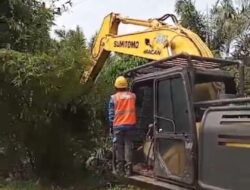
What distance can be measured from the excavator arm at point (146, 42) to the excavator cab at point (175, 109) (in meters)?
0.96

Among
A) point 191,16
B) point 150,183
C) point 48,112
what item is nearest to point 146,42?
point 48,112

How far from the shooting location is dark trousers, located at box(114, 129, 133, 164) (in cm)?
914

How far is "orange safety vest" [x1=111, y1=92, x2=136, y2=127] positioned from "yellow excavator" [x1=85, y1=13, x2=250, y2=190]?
0.88ft

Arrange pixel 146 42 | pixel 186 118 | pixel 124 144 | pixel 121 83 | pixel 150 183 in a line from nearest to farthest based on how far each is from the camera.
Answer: pixel 186 118 → pixel 150 183 → pixel 124 144 → pixel 121 83 → pixel 146 42

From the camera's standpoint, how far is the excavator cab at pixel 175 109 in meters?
7.27

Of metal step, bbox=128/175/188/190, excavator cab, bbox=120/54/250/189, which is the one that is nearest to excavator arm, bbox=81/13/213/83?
excavator cab, bbox=120/54/250/189

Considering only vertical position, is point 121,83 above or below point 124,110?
above

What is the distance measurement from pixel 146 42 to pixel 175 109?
3386 mm

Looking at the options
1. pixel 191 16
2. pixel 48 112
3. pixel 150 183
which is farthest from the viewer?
pixel 191 16

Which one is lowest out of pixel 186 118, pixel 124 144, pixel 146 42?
pixel 124 144

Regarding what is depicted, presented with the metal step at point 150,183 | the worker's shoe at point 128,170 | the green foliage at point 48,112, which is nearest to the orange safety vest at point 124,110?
the worker's shoe at point 128,170

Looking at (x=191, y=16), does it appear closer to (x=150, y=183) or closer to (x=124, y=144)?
(x=124, y=144)

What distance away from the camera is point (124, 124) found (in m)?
9.07

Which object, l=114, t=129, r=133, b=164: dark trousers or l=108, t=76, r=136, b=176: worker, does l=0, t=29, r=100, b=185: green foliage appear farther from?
l=114, t=129, r=133, b=164: dark trousers
